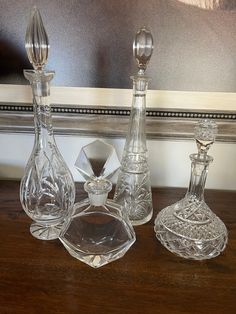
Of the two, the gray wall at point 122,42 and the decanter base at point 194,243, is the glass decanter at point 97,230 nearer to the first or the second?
the decanter base at point 194,243

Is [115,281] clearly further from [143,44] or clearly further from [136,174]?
[143,44]

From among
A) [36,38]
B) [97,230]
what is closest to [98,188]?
[97,230]

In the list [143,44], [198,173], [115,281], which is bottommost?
[115,281]

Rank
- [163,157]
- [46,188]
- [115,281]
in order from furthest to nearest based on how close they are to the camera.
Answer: [163,157]
[46,188]
[115,281]

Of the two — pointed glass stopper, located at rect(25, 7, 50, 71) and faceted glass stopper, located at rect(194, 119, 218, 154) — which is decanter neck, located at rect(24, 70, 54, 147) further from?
faceted glass stopper, located at rect(194, 119, 218, 154)

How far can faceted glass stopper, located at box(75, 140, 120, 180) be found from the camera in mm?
580

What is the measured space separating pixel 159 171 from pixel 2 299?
42cm

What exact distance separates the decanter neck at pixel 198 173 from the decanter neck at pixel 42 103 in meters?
0.22

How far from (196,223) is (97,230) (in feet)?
0.50

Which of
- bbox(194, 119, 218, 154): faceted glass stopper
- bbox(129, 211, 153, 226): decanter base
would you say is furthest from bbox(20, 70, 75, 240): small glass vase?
bbox(194, 119, 218, 154): faceted glass stopper

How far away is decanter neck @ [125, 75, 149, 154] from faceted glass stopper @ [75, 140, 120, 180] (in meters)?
0.07

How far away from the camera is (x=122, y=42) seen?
570 mm

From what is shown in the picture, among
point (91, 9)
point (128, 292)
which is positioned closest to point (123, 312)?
point (128, 292)

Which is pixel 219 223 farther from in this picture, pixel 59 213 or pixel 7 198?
pixel 7 198
